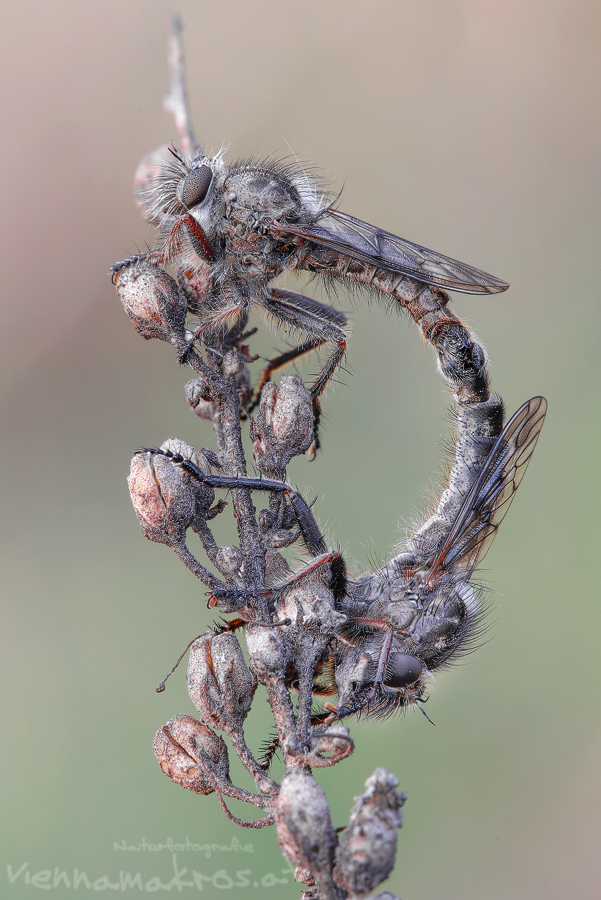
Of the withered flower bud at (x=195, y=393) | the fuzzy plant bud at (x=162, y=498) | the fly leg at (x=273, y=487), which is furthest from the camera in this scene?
the withered flower bud at (x=195, y=393)

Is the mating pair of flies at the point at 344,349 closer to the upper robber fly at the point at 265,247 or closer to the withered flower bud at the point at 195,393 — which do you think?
the upper robber fly at the point at 265,247

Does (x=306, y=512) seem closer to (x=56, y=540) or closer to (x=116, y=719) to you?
(x=116, y=719)

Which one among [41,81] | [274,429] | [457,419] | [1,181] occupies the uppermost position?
[41,81]

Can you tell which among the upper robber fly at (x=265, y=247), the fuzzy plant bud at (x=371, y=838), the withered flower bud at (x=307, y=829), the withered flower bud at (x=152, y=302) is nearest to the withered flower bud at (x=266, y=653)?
the withered flower bud at (x=307, y=829)

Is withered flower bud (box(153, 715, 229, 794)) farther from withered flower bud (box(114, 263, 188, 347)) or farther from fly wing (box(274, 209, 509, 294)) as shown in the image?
fly wing (box(274, 209, 509, 294))

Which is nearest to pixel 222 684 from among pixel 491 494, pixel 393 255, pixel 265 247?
pixel 491 494

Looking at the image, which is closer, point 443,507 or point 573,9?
point 443,507

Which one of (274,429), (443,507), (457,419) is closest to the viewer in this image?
(274,429)

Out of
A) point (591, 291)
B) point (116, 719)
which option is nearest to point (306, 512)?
point (116, 719)
